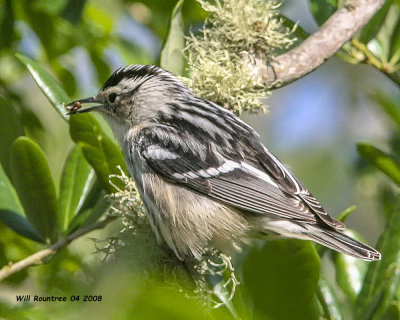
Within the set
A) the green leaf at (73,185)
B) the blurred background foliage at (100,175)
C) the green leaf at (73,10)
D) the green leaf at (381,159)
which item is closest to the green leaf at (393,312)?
the blurred background foliage at (100,175)

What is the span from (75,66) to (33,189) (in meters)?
1.28

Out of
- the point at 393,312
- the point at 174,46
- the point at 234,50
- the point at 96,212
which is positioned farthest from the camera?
the point at 234,50

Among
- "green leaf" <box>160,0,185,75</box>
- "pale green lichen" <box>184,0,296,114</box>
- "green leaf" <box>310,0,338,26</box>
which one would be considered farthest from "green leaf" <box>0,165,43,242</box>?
"green leaf" <box>310,0,338,26</box>

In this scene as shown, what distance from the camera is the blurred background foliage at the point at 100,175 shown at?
1.87 metres

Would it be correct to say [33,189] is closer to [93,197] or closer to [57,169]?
[93,197]

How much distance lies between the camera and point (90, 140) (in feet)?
9.96

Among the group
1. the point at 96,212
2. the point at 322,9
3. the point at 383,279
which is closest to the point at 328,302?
the point at 383,279

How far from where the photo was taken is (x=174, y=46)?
335 centimetres

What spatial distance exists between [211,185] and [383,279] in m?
0.97

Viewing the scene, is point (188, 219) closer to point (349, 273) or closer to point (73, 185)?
point (73, 185)

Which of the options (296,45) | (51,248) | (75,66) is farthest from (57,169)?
(296,45)

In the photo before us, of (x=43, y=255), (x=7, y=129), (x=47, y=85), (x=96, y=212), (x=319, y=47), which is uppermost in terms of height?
(x=319, y=47)

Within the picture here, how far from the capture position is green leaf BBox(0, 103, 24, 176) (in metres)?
3.08

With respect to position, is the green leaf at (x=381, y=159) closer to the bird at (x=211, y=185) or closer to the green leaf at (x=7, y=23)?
the bird at (x=211, y=185)
